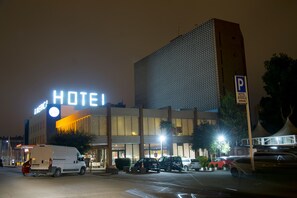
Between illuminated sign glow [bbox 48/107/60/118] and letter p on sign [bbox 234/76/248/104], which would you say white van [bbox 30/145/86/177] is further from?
illuminated sign glow [bbox 48/107/60/118]

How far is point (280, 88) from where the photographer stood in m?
64.4

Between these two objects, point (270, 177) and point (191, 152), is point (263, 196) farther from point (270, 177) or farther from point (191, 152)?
point (191, 152)

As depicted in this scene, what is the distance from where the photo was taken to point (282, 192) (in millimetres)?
16703

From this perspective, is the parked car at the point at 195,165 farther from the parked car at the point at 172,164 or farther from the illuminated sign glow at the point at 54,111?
the illuminated sign glow at the point at 54,111

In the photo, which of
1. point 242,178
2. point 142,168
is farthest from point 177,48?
point 242,178

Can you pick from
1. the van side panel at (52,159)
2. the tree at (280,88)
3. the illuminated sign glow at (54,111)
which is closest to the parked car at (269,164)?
the van side panel at (52,159)

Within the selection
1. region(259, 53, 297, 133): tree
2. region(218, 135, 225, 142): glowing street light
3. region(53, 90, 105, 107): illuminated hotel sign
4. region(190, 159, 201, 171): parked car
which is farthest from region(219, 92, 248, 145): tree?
region(53, 90, 105, 107): illuminated hotel sign

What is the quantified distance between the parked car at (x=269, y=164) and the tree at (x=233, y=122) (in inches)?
1118

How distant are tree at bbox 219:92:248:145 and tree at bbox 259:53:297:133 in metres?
13.6

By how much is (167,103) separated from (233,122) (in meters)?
51.9

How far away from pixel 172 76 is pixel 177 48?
27.5 feet

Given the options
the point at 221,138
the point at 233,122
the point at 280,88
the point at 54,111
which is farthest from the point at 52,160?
the point at 280,88

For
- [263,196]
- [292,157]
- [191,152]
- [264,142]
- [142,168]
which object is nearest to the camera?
[263,196]

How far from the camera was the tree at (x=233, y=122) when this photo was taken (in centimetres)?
5406
